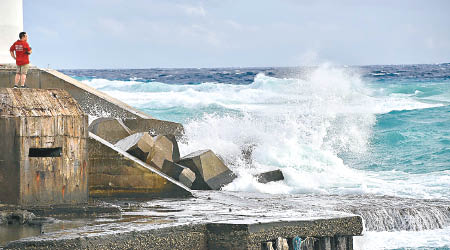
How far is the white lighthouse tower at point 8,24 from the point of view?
11477 millimetres

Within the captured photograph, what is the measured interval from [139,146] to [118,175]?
824 millimetres

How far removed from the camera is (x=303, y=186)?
1250 centimetres

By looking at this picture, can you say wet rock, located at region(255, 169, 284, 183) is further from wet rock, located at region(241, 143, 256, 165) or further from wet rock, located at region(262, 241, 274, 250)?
wet rock, located at region(262, 241, 274, 250)

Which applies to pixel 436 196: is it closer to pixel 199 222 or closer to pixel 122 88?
pixel 199 222

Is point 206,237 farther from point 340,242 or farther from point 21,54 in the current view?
point 21,54

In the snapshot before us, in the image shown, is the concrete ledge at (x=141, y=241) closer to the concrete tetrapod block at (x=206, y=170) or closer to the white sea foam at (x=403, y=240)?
the white sea foam at (x=403, y=240)

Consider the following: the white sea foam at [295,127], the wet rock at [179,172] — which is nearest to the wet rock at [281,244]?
the wet rock at [179,172]

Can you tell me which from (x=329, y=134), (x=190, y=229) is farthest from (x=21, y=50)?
(x=329, y=134)

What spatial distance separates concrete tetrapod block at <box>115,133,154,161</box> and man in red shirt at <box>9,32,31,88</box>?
1.67 m

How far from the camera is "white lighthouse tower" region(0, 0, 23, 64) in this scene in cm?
1148

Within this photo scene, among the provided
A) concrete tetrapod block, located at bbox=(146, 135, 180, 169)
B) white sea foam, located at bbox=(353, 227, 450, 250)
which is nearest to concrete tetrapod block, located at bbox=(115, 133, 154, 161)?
concrete tetrapod block, located at bbox=(146, 135, 180, 169)

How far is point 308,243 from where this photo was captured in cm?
703

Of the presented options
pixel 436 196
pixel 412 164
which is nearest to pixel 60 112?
pixel 436 196

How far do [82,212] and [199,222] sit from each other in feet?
4.13
